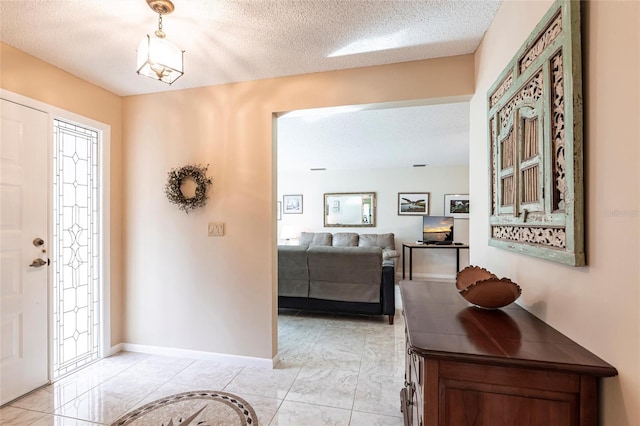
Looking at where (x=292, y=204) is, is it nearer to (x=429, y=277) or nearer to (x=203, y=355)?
(x=429, y=277)

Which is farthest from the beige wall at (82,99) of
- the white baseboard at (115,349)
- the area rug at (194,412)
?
the area rug at (194,412)

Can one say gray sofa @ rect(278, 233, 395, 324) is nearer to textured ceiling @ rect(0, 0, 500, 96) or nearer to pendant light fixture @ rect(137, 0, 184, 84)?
textured ceiling @ rect(0, 0, 500, 96)

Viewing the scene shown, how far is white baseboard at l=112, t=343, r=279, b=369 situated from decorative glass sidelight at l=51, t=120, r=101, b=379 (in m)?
0.29

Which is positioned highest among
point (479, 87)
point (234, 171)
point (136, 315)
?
point (479, 87)

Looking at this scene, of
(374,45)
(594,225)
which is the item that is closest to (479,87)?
(374,45)

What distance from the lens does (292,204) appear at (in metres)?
6.93

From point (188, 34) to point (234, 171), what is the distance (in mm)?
1015

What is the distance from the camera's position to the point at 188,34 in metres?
1.83


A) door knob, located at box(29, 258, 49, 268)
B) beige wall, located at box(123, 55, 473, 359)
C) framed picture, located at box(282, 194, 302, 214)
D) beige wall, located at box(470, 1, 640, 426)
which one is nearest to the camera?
beige wall, located at box(470, 1, 640, 426)

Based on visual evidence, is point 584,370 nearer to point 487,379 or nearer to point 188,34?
point 487,379

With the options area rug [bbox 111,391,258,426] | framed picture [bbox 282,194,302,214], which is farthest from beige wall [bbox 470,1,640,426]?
framed picture [bbox 282,194,302,214]

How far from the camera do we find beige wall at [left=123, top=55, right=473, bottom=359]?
237 centimetres

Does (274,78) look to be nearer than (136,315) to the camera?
Yes

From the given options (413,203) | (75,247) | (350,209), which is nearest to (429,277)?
(413,203)
